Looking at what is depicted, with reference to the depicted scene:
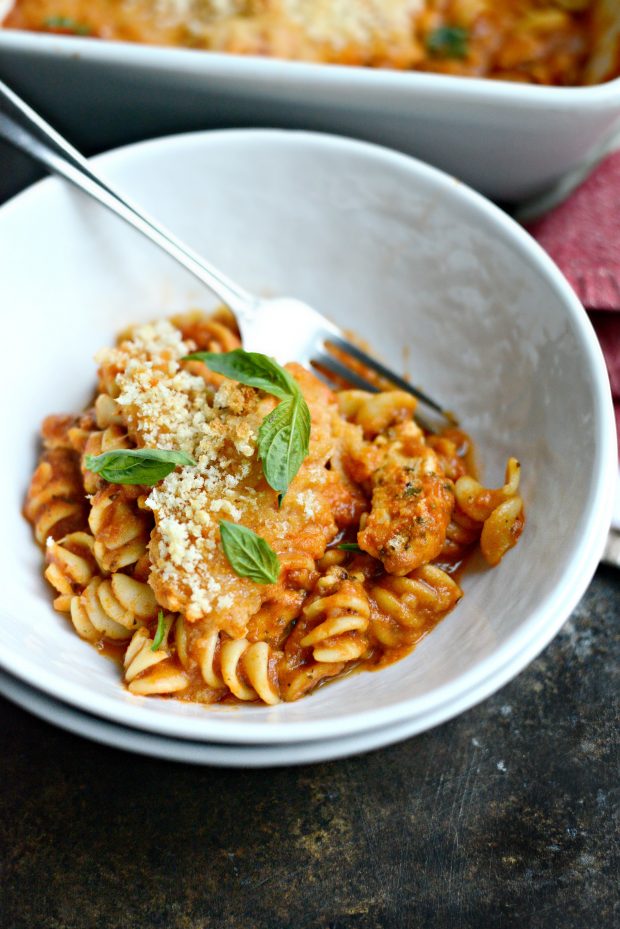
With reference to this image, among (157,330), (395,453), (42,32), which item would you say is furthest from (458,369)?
(42,32)

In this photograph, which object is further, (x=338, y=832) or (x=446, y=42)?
(x=446, y=42)

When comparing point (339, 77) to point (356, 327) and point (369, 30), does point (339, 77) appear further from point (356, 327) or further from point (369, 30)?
point (356, 327)

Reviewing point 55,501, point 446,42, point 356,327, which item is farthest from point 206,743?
point 446,42

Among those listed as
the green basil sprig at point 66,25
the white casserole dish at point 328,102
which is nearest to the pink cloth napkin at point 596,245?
the white casserole dish at point 328,102

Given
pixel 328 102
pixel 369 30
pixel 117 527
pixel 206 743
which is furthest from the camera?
pixel 369 30

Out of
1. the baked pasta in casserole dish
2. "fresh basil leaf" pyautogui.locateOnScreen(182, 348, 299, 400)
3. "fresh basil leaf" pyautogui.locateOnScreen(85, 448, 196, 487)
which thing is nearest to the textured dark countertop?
"fresh basil leaf" pyautogui.locateOnScreen(85, 448, 196, 487)

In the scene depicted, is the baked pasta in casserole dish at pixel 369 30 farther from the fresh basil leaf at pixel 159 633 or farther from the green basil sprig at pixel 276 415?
the fresh basil leaf at pixel 159 633

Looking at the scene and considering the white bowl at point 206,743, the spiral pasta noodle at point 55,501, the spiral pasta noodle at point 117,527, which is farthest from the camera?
the spiral pasta noodle at point 55,501
